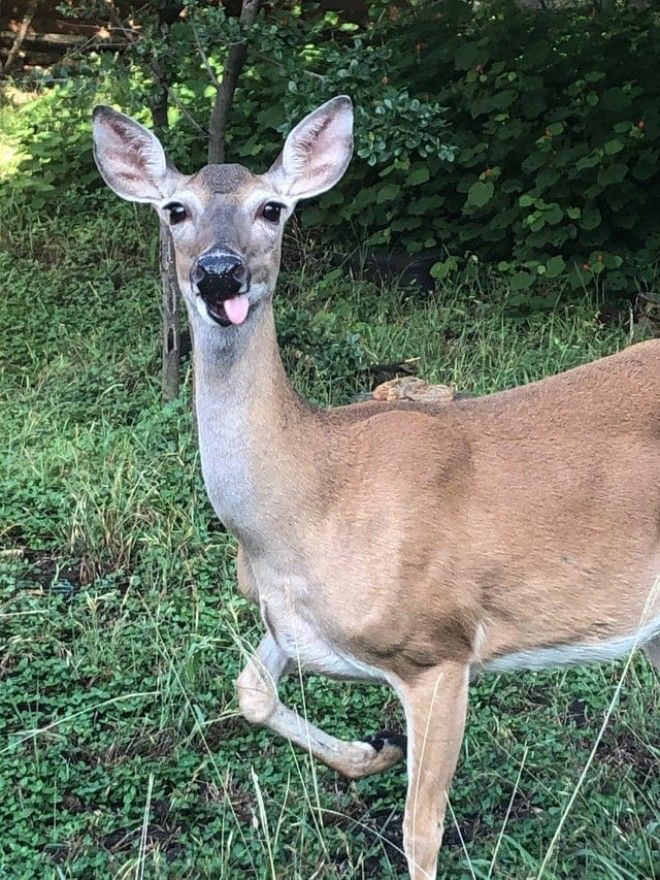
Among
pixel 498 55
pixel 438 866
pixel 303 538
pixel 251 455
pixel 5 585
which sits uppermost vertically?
pixel 498 55

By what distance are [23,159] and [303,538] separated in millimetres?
7799

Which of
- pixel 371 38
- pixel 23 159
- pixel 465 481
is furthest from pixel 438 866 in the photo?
pixel 23 159

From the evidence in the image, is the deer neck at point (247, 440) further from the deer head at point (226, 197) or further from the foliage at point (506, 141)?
the foliage at point (506, 141)

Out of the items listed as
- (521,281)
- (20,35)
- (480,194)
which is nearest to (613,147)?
(480,194)

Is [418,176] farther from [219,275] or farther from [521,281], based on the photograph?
[219,275]

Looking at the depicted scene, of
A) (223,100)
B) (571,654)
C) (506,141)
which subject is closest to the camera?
(571,654)

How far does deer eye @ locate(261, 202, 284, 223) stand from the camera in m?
3.17

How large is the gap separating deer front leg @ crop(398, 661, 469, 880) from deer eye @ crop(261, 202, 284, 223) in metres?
1.25

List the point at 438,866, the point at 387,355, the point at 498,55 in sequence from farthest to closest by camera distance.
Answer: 1. the point at 498,55
2. the point at 387,355
3. the point at 438,866

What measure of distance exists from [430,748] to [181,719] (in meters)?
1.12

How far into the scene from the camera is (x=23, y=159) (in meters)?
9.95

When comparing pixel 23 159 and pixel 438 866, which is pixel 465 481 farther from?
pixel 23 159

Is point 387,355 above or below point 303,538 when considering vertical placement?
below

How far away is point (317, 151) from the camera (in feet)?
11.5
